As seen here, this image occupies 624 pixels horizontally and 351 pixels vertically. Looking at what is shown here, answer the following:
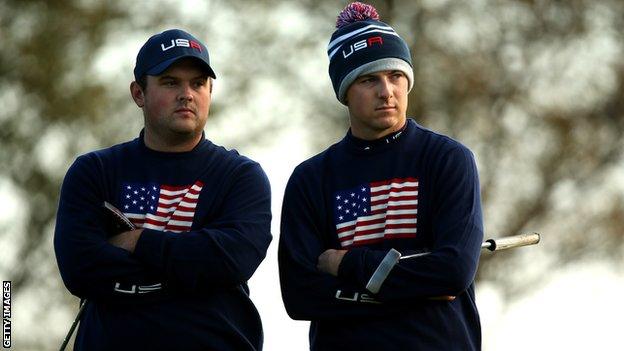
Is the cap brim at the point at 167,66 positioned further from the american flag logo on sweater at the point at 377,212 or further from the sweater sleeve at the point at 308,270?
the american flag logo on sweater at the point at 377,212

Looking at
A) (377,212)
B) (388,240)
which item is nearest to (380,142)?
(377,212)

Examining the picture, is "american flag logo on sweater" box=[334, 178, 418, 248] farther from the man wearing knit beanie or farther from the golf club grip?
the golf club grip

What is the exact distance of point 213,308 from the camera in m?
7.75

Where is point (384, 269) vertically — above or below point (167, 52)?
below

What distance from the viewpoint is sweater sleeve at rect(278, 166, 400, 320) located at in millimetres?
7488

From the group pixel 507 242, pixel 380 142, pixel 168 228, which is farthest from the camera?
pixel 507 242

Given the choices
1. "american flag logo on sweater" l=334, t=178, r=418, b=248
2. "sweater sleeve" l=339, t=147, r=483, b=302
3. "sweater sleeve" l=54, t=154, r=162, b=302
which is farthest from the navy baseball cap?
"sweater sleeve" l=339, t=147, r=483, b=302

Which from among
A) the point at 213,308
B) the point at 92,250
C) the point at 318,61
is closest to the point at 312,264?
the point at 213,308

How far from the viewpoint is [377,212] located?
7566mm

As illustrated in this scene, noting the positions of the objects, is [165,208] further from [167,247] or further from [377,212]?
[377,212]

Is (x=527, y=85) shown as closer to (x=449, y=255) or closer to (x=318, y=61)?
(x=318, y=61)

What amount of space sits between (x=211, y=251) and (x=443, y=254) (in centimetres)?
107

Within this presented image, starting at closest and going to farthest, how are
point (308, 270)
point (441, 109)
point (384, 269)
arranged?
point (384, 269), point (308, 270), point (441, 109)

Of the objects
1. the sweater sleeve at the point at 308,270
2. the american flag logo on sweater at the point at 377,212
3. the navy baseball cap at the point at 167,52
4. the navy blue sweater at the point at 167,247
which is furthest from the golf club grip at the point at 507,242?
the navy baseball cap at the point at 167,52
